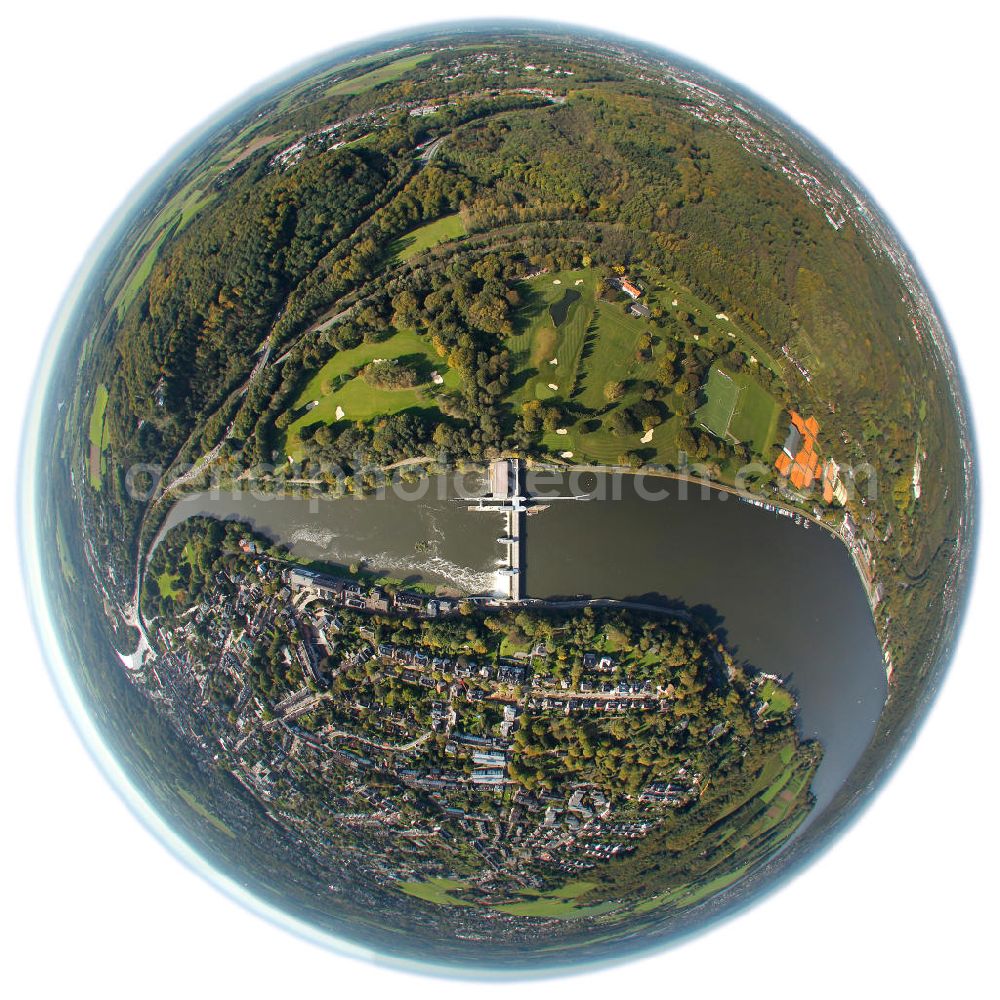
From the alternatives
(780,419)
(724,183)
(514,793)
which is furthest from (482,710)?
(724,183)

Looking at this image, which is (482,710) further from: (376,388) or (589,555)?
(376,388)

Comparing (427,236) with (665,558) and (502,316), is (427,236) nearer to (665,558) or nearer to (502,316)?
(502,316)

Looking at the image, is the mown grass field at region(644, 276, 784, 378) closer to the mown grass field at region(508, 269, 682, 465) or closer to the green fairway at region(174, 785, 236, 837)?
the mown grass field at region(508, 269, 682, 465)

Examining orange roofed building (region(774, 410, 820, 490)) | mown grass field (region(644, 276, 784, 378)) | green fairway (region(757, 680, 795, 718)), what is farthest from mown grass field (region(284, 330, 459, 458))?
green fairway (region(757, 680, 795, 718))

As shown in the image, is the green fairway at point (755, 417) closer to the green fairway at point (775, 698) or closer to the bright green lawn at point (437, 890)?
the green fairway at point (775, 698)

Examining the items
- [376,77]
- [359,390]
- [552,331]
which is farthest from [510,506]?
[376,77]

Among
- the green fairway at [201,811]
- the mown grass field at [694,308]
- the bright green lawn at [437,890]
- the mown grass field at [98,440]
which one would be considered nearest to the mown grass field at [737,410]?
the mown grass field at [694,308]
